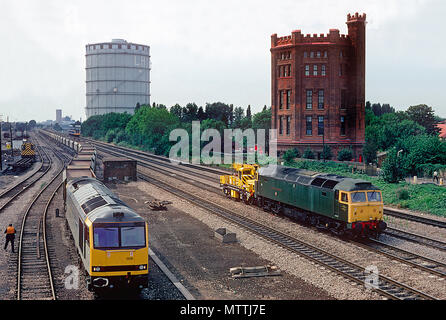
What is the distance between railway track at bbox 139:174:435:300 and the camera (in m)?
18.5

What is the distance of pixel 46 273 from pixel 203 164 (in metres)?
53.1

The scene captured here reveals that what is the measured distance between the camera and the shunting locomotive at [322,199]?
1038 inches

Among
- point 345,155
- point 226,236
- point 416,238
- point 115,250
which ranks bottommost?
point 416,238

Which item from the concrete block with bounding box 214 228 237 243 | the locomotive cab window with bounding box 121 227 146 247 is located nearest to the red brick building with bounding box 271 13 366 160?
the concrete block with bounding box 214 228 237 243

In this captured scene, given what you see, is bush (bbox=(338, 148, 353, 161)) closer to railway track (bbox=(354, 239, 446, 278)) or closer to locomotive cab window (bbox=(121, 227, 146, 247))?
railway track (bbox=(354, 239, 446, 278))

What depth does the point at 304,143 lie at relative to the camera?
72938 millimetres

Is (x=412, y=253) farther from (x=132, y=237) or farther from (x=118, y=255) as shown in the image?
(x=118, y=255)

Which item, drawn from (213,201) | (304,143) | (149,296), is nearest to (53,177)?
(213,201)

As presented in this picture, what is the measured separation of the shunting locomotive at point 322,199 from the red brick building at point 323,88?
36.2 metres

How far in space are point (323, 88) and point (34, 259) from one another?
5687 centimetres

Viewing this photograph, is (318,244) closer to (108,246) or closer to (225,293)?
(225,293)

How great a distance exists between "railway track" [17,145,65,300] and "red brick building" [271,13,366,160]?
143 feet

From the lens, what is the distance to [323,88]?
72.9m

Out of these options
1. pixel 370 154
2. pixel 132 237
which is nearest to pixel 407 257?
pixel 132 237
